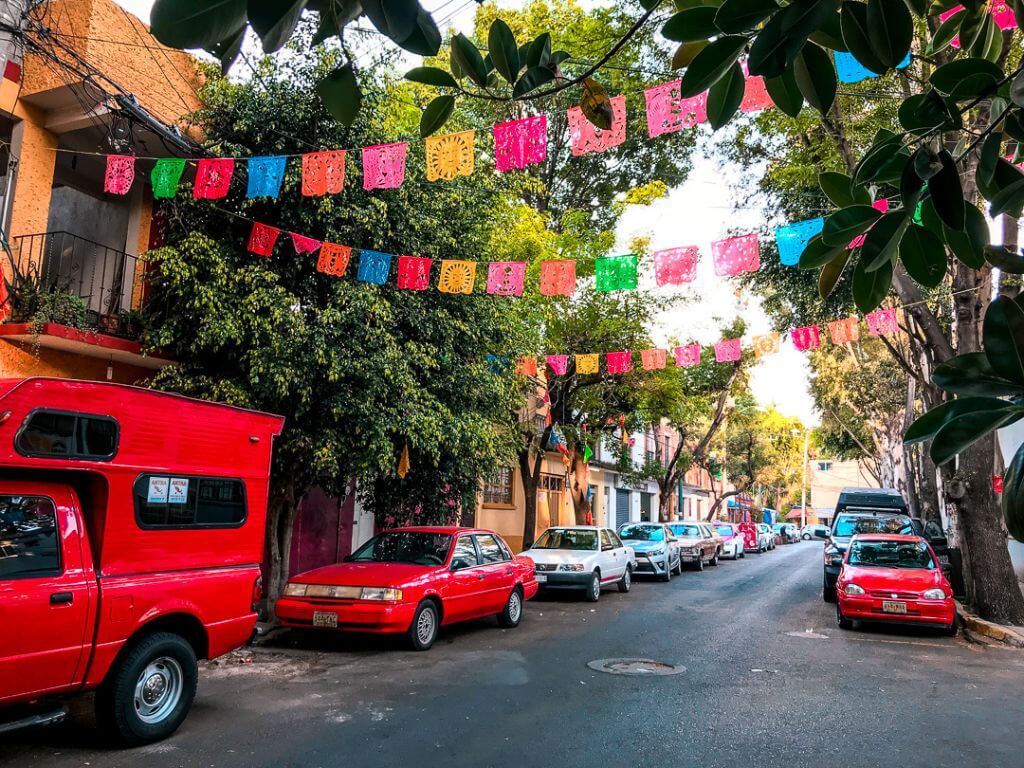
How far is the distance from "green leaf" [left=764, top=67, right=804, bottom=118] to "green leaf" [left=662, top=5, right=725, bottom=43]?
1.52 feet

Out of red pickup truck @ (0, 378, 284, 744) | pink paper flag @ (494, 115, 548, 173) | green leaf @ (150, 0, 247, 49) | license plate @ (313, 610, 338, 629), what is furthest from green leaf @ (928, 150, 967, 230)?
license plate @ (313, 610, 338, 629)

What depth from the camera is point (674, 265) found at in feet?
38.9

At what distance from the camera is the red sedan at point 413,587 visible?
9.29 meters

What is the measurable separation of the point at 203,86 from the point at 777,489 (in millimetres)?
69907

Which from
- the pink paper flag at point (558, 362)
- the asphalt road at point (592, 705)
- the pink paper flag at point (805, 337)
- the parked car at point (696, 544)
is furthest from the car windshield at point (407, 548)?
the parked car at point (696, 544)

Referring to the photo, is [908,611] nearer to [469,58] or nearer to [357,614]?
[357,614]

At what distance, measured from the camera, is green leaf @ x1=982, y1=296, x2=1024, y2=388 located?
4.48 ft

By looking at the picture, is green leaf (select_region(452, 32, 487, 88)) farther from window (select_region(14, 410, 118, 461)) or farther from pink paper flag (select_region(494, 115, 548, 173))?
pink paper flag (select_region(494, 115, 548, 173))

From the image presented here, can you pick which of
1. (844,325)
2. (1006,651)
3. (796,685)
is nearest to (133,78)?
(796,685)

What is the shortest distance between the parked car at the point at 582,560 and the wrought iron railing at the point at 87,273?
8.62 metres

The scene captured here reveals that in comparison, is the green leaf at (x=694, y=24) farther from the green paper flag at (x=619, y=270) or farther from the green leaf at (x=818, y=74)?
the green paper flag at (x=619, y=270)

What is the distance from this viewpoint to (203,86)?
11742mm

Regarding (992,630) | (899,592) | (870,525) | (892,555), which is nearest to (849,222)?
(899,592)

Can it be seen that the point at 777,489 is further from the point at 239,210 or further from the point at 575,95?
the point at 239,210
